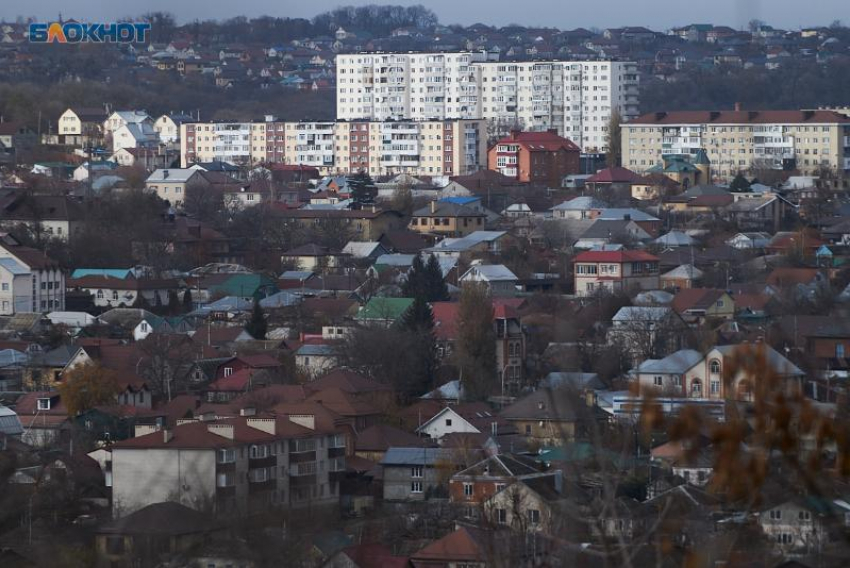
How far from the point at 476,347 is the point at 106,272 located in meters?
4.07

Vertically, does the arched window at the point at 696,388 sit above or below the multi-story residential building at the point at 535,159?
below

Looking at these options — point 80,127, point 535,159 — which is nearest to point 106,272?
point 535,159

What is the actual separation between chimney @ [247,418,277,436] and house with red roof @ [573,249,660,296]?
18.5 ft

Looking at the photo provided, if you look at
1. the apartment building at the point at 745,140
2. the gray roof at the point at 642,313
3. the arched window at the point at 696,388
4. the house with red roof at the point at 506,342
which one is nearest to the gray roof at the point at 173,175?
the apartment building at the point at 745,140

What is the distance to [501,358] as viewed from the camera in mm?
10758

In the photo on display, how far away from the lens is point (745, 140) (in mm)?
23031

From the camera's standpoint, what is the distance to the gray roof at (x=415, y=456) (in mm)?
7988

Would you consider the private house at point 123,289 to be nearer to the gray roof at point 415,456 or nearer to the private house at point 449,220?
the private house at point 449,220

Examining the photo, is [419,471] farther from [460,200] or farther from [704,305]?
[460,200]

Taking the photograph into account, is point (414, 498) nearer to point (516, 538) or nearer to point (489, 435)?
point (489, 435)

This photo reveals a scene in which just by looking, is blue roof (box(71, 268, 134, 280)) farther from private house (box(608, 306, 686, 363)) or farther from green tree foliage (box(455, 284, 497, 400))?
private house (box(608, 306, 686, 363))

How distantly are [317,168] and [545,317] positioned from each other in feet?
40.1

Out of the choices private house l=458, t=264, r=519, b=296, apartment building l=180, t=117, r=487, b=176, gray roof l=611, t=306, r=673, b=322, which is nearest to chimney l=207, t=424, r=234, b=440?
gray roof l=611, t=306, r=673, b=322

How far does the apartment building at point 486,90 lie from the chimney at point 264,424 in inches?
717
